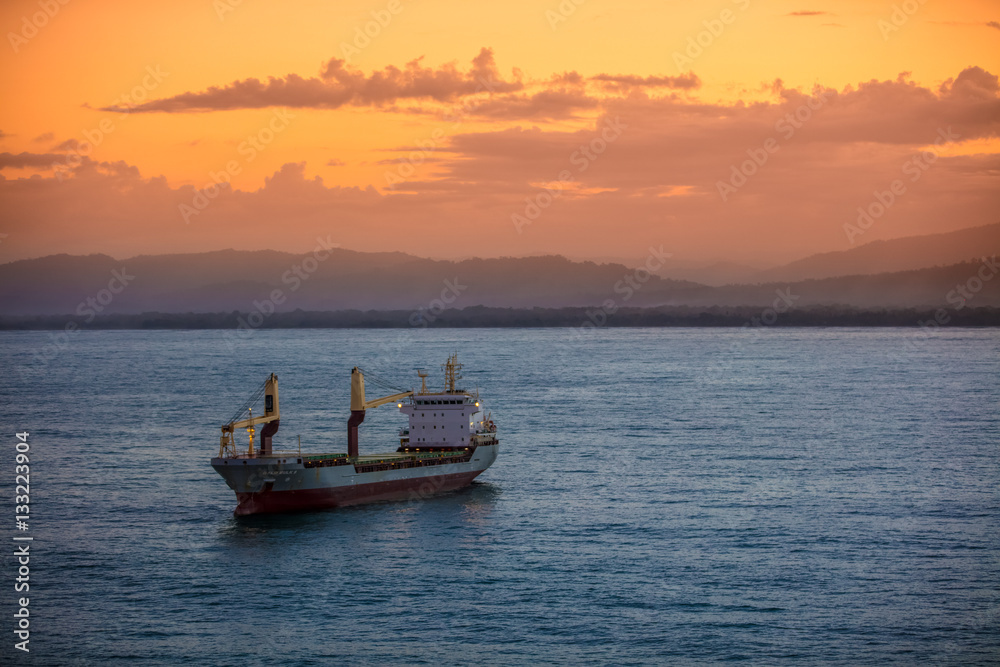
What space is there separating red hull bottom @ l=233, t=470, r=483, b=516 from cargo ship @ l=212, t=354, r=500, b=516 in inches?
2.1

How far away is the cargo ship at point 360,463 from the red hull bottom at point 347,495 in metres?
0.05

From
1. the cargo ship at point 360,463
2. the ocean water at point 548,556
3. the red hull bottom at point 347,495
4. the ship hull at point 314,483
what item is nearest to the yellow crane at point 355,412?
the cargo ship at point 360,463

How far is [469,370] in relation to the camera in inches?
7510

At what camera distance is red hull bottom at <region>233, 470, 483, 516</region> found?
2270 inches

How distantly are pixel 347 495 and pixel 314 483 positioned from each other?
248 centimetres

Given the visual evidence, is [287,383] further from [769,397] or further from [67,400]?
[769,397]

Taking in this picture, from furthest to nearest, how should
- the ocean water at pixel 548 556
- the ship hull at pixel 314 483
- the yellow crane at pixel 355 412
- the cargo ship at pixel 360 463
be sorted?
the yellow crane at pixel 355 412
the cargo ship at pixel 360 463
the ship hull at pixel 314 483
the ocean water at pixel 548 556

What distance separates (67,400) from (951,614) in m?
114

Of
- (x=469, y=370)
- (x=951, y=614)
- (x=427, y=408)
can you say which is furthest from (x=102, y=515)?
(x=469, y=370)

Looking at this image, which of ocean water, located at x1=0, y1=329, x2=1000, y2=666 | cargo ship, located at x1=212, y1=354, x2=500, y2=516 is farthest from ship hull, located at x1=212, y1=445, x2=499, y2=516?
ocean water, located at x1=0, y1=329, x2=1000, y2=666

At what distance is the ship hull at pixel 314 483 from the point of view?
57.4 metres

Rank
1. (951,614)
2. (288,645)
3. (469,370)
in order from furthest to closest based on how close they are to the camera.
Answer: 1. (469,370)
2. (951,614)
3. (288,645)

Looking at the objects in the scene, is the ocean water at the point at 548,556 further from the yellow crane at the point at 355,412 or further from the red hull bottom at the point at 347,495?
the yellow crane at the point at 355,412

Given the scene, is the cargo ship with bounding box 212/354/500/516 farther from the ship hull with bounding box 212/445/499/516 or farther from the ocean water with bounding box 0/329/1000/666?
the ocean water with bounding box 0/329/1000/666
